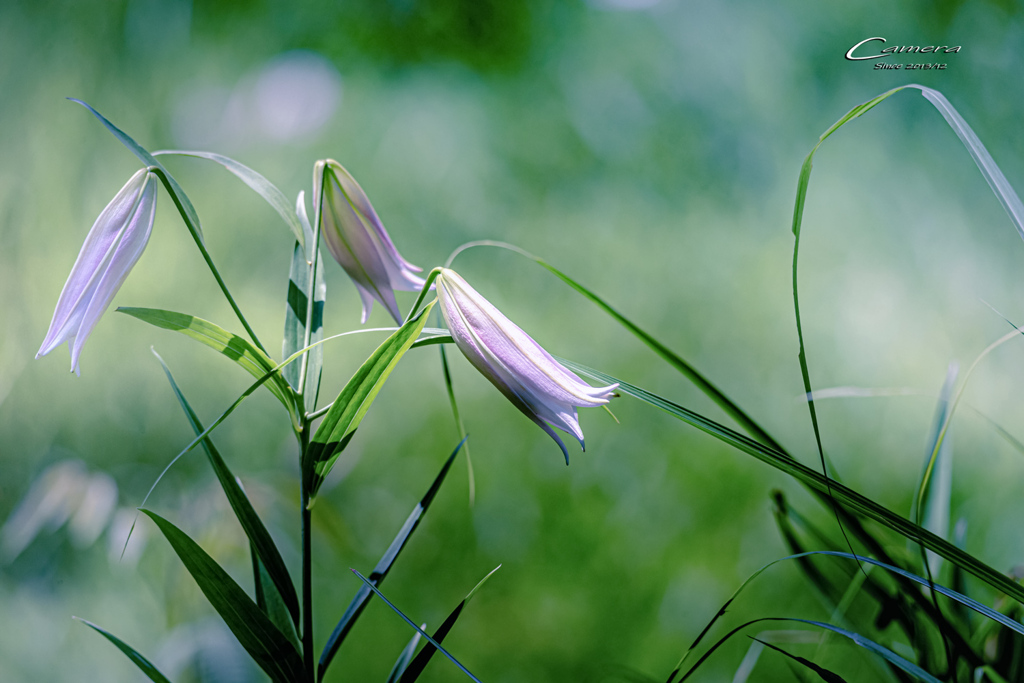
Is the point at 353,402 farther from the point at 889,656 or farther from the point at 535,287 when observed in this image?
the point at 535,287

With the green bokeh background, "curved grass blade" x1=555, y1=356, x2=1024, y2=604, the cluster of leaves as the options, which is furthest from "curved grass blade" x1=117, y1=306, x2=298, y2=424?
the green bokeh background

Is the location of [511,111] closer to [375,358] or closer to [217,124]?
[217,124]

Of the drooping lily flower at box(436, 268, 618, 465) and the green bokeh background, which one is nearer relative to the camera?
the drooping lily flower at box(436, 268, 618, 465)

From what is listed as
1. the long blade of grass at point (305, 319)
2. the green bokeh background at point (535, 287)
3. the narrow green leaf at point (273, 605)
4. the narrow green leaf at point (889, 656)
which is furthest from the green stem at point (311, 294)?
the green bokeh background at point (535, 287)

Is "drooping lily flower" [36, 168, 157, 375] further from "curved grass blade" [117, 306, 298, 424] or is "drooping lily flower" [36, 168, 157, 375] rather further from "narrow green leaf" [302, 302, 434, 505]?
"narrow green leaf" [302, 302, 434, 505]

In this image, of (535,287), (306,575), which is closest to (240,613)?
(306,575)

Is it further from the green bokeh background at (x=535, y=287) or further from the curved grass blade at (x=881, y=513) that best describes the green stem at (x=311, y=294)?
the green bokeh background at (x=535, y=287)
